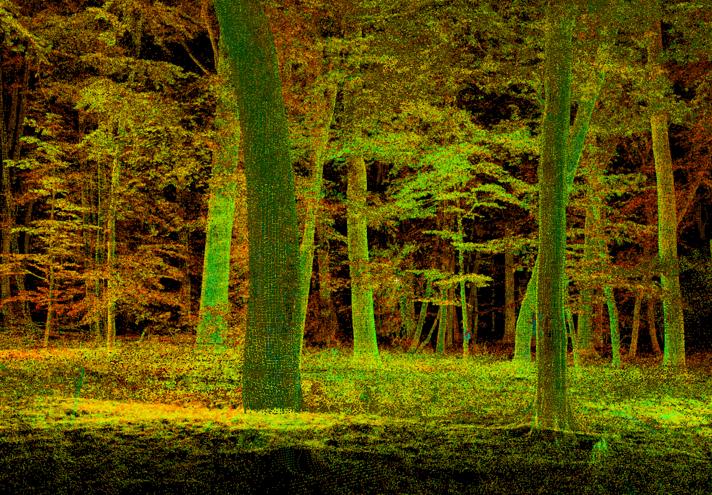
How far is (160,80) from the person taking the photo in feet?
57.0

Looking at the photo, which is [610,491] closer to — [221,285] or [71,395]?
[71,395]

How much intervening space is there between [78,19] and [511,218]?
21.0 m

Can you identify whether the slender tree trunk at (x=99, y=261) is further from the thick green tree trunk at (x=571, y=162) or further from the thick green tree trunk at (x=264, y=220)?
the thick green tree trunk at (x=571, y=162)

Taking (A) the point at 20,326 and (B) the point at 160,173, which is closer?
(B) the point at 160,173

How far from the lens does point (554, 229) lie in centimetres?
952

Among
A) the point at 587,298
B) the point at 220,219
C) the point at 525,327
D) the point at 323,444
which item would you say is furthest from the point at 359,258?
the point at 323,444

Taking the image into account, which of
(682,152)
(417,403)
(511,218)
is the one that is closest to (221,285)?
(417,403)

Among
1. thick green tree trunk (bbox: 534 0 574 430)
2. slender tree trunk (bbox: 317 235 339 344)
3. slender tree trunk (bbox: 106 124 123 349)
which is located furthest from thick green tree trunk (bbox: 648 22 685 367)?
slender tree trunk (bbox: 106 124 123 349)

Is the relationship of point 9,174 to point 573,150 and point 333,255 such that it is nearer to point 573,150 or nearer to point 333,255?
point 333,255

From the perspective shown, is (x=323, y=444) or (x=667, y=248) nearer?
(x=323, y=444)

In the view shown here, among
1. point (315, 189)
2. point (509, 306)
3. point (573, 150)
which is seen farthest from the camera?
point (509, 306)

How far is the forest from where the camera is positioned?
589cm

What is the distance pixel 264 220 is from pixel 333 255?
791 inches

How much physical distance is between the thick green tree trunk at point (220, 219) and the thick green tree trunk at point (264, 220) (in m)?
5.79
